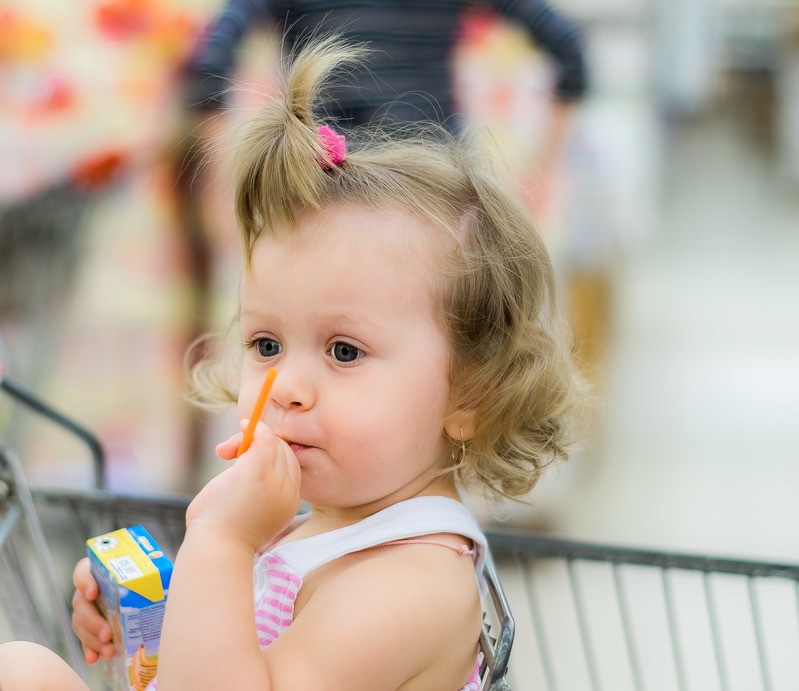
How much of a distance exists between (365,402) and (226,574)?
0.21m

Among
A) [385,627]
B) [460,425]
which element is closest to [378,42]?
[460,425]

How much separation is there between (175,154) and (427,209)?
156 centimetres

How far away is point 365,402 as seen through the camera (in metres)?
1.02

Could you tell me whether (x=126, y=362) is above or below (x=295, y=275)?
below

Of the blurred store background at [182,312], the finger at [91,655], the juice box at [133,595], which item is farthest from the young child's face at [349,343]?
the blurred store background at [182,312]

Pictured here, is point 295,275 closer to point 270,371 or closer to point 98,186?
point 270,371

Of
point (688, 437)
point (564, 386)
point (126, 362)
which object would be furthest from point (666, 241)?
point (564, 386)

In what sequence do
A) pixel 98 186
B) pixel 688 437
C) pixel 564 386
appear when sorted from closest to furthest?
pixel 564 386, pixel 98 186, pixel 688 437

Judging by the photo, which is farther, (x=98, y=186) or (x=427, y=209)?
(x=98, y=186)

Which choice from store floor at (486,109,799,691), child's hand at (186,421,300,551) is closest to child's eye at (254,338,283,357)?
child's hand at (186,421,300,551)

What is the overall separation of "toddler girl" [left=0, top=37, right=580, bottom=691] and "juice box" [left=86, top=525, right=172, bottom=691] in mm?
53

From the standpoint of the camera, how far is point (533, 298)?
1155mm

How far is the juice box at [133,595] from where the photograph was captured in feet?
3.27

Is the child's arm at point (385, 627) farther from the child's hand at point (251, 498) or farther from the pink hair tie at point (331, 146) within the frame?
the pink hair tie at point (331, 146)
